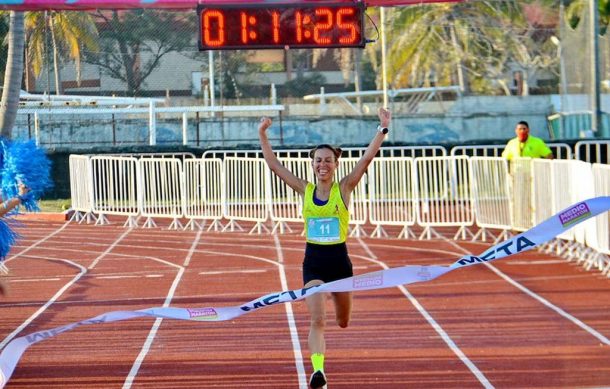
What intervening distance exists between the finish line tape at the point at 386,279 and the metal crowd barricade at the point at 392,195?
12.0 m

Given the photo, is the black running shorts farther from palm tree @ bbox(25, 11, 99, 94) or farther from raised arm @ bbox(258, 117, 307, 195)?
palm tree @ bbox(25, 11, 99, 94)

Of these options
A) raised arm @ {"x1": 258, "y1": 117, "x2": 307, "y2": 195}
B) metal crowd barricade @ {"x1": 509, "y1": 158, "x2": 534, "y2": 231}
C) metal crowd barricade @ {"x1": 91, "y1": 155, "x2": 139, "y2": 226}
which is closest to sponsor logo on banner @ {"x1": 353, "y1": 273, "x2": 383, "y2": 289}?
Result: raised arm @ {"x1": 258, "y1": 117, "x2": 307, "y2": 195}

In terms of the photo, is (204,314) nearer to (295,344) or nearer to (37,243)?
(295,344)

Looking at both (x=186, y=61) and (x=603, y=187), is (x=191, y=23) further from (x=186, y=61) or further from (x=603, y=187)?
(x=603, y=187)

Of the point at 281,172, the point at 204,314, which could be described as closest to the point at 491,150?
the point at 281,172

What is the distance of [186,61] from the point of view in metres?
28.8

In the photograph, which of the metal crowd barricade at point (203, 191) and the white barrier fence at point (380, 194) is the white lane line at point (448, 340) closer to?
the white barrier fence at point (380, 194)

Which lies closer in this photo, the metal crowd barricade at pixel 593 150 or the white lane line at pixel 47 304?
the white lane line at pixel 47 304

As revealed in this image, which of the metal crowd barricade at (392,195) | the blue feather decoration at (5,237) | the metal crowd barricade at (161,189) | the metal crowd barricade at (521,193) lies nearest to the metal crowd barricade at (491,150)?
the metal crowd barricade at (392,195)

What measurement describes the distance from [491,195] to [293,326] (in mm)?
7959

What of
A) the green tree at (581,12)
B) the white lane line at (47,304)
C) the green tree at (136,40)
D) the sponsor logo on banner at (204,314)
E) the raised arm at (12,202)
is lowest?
the white lane line at (47,304)

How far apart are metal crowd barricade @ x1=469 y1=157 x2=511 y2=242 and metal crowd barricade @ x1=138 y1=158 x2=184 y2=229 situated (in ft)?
19.0

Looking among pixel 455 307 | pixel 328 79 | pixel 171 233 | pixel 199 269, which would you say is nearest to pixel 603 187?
pixel 455 307

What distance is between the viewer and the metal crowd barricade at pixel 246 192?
21469mm
